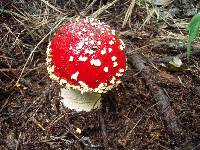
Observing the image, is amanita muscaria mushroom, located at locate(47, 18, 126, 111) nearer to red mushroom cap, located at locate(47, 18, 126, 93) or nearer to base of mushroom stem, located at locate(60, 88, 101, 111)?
red mushroom cap, located at locate(47, 18, 126, 93)

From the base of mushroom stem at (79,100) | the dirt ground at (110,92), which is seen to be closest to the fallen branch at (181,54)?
the dirt ground at (110,92)

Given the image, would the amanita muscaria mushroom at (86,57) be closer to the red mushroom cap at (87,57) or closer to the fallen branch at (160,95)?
the red mushroom cap at (87,57)

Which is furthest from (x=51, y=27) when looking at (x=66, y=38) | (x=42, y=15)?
Answer: (x=66, y=38)

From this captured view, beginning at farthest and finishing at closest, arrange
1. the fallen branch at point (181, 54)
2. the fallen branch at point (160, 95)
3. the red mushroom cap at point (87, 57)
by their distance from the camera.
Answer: the fallen branch at point (181, 54)
the fallen branch at point (160, 95)
the red mushroom cap at point (87, 57)

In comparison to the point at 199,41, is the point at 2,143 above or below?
below

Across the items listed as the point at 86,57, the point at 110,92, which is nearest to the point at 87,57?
the point at 86,57

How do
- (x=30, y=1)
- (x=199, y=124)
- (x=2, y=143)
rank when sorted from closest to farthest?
(x=2, y=143) < (x=199, y=124) < (x=30, y=1)

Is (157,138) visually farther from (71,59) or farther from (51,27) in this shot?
(51,27)
